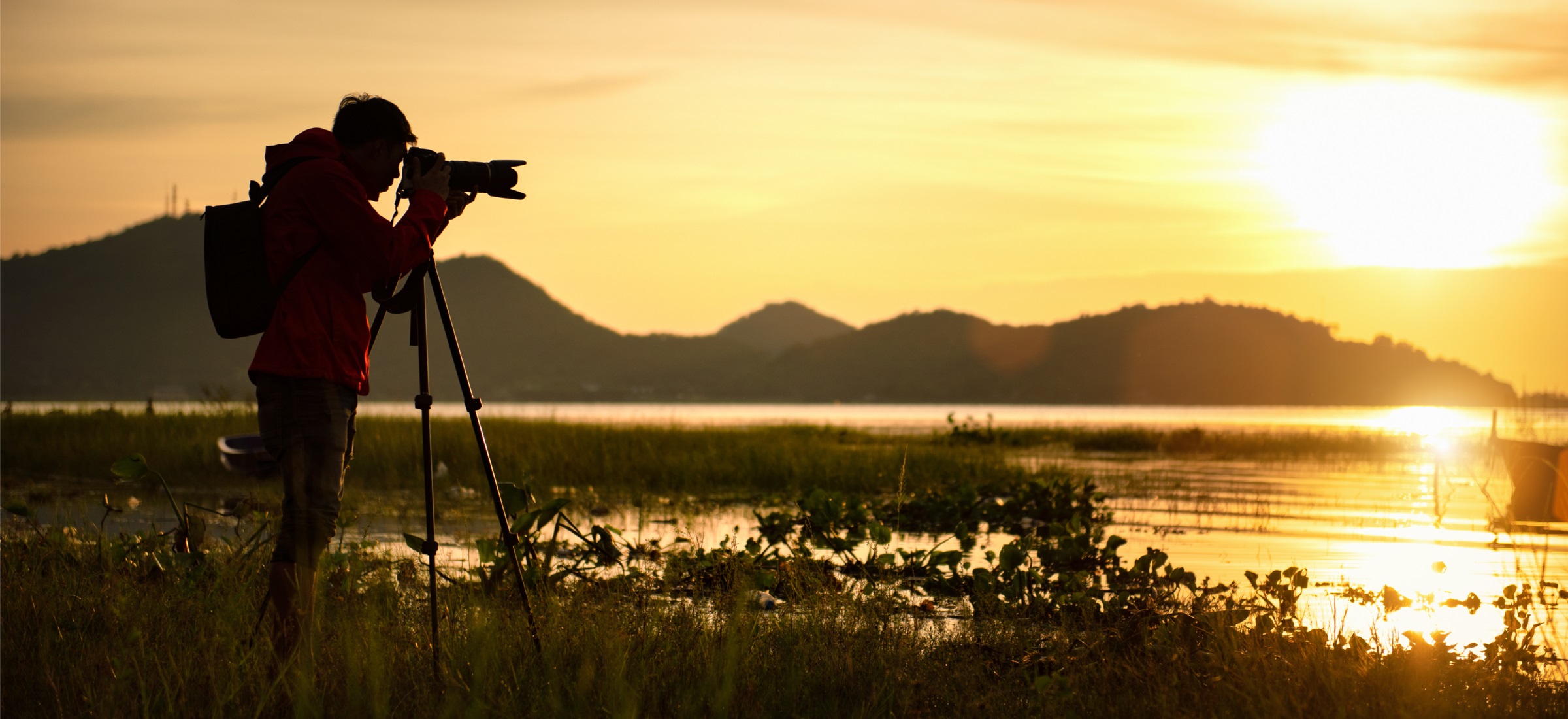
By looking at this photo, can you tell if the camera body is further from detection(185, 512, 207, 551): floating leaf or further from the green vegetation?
detection(185, 512, 207, 551): floating leaf

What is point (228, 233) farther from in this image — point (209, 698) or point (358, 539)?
point (358, 539)

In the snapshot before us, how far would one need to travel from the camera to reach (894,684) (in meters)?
3.65

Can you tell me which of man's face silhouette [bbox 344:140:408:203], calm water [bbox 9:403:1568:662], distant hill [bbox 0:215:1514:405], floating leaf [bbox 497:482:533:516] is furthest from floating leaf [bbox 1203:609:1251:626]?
distant hill [bbox 0:215:1514:405]

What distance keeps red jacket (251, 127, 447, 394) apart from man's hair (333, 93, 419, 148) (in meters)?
0.09

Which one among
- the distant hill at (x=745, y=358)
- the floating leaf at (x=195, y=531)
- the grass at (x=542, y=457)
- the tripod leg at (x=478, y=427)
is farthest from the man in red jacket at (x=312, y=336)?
the distant hill at (x=745, y=358)

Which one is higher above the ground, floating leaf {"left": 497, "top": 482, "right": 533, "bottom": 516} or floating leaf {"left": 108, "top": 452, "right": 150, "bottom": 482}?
floating leaf {"left": 108, "top": 452, "right": 150, "bottom": 482}

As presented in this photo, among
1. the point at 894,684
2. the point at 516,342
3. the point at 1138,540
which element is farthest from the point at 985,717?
the point at 516,342

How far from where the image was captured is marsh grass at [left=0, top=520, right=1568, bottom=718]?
3338mm

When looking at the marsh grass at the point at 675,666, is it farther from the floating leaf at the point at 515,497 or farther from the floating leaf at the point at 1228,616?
the floating leaf at the point at 515,497

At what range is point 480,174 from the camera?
3.71 metres

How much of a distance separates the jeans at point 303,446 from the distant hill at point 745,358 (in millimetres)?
102523

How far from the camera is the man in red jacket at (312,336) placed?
315cm

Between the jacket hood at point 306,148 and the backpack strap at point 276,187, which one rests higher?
the jacket hood at point 306,148

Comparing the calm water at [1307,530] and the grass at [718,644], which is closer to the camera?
the grass at [718,644]
